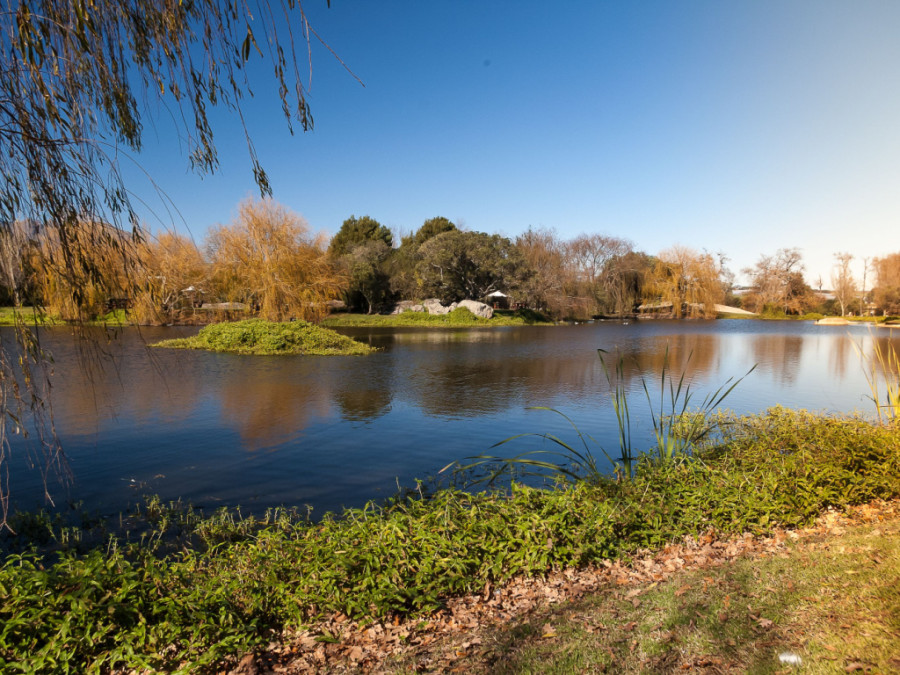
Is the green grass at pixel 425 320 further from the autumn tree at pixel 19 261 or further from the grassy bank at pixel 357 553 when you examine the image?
the autumn tree at pixel 19 261

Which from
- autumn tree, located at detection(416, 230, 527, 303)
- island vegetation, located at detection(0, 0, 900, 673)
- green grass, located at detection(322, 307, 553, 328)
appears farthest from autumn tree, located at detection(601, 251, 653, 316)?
island vegetation, located at detection(0, 0, 900, 673)

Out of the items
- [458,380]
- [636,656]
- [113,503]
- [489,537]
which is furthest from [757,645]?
[458,380]

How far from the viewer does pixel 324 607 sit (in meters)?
2.75

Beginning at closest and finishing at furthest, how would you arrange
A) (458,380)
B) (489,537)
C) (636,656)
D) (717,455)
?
(636,656), (489,537), (717,455), (458,380)

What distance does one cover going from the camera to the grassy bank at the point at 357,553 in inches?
93.4

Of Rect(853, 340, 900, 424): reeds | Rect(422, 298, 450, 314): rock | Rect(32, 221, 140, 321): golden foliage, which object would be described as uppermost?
Rect(422, 298, 450, 314): rock

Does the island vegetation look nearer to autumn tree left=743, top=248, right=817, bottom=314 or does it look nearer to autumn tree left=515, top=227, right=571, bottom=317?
autumn tree left=515, top=227, right=571, bottom=317

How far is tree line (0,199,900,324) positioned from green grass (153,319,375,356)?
2045 millimetres

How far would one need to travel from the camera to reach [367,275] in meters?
35.6

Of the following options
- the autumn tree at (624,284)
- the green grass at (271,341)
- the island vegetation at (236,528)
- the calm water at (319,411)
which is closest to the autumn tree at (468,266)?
the autumn tree at (624,284)

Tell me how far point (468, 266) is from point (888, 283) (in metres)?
32.9

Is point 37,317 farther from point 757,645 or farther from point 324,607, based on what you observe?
point 757,645

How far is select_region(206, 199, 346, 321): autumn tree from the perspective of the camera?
24.3 metres

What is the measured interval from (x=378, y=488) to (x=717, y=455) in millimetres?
3819
